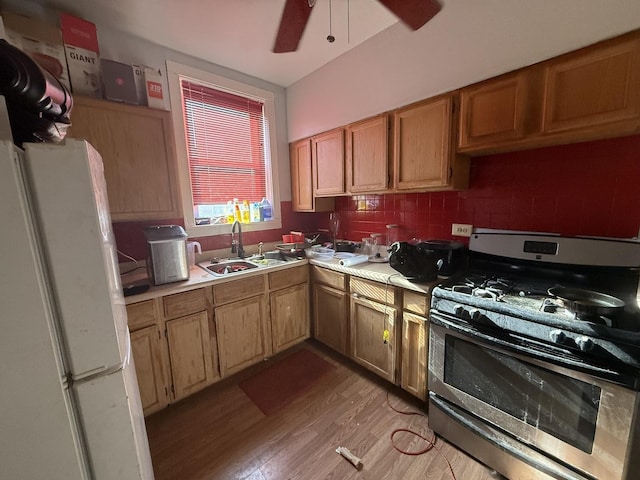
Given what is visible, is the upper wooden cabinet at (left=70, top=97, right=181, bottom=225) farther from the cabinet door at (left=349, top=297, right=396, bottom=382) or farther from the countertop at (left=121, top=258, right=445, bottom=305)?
the cabinet door at (left=349, top=297, right=396, bottom=382)

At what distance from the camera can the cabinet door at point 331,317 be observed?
216 centimetres

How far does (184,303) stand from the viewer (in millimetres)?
1740

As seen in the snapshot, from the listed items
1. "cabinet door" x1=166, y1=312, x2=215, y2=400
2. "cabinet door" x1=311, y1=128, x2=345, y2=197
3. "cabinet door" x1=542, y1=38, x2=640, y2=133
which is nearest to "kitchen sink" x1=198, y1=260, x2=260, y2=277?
"cabinet door" x1=166, y1=312, x2=215, y2=400

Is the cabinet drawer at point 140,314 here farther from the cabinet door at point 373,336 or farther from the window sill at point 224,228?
the cabinet door at point 373,336

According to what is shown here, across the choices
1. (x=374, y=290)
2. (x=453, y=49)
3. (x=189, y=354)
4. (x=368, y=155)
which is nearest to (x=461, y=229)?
(x=374, y=290)

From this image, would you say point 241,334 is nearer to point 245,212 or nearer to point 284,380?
point 284,380

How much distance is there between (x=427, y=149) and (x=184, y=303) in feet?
6.27

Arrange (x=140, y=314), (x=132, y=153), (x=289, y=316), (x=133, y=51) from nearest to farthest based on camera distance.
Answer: (x=140, y=314), (x=132, y=153), (x=133, y=51), (x=289, y=316)

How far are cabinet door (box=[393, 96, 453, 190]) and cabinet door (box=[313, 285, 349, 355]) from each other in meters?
1.01

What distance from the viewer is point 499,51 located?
1.43 meters

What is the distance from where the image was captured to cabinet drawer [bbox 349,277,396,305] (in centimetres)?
177

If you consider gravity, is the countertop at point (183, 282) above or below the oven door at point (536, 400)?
above

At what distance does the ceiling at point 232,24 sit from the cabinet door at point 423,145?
0.62m

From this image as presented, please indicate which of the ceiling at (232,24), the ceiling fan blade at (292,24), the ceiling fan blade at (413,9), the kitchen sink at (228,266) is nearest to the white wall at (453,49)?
the ceiling at (232,24)
